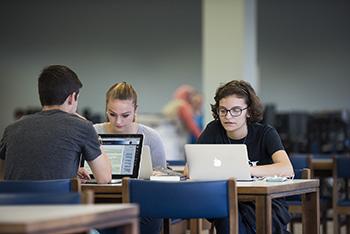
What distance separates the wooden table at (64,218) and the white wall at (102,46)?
11.6 metres

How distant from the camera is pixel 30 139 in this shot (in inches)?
156

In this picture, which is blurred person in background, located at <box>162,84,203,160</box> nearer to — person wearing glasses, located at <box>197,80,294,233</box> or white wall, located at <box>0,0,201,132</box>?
white wall, located at <box>0,0,201,132</box>

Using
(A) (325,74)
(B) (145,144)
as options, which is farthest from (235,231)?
(A) (325,74)

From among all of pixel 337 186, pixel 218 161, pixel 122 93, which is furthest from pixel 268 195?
pixel 337 186

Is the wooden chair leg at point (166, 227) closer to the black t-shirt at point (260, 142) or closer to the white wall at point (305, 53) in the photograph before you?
the black t-shirt at point (260, 142)

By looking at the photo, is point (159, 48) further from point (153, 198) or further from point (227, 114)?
point (153, 198)

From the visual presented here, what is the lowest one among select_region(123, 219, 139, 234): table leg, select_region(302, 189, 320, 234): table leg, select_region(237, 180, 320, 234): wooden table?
select_region(302, 189, 320, 234): table leg

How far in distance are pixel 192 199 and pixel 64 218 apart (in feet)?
4.23

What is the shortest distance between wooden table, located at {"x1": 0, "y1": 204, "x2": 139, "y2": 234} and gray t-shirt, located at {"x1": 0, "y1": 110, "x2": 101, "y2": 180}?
1.15 m

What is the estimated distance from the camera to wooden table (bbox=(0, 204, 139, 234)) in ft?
7.63

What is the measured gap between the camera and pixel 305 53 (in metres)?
14.3

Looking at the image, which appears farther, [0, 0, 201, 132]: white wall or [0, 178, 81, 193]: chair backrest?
[0, 0, 201, 132]: white wall

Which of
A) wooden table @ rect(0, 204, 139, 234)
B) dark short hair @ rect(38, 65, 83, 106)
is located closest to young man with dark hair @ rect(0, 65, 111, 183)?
dark short hair @ rect(38, 65, 83, 106)

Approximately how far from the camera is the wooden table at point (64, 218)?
7.63ft
